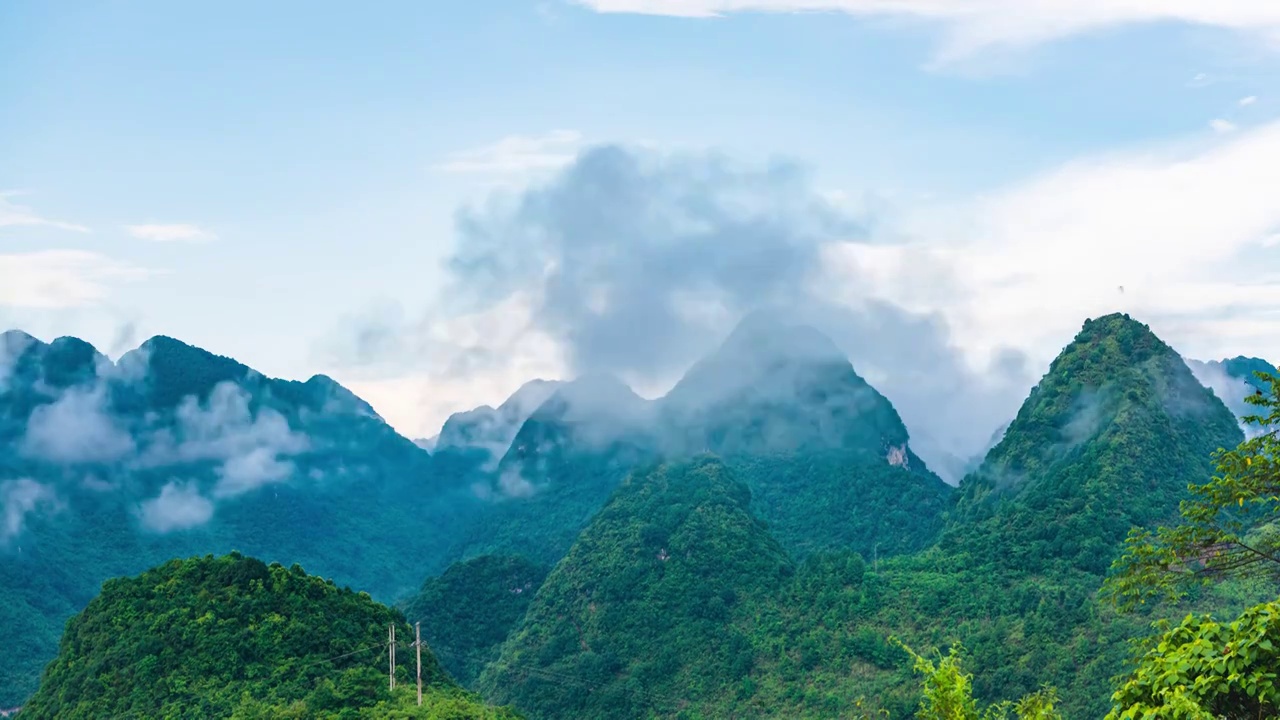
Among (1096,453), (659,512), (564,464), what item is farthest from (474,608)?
(564,464)

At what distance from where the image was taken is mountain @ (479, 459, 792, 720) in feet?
141

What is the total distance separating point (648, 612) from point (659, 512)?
7.60 metres

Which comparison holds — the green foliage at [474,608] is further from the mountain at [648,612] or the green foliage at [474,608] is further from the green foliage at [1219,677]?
the green foliage at [1219,677]

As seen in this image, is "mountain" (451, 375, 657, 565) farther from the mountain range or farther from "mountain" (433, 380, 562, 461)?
"mountain" (433, 380, 562, 461)

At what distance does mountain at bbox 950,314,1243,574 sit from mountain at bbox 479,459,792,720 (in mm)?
9963

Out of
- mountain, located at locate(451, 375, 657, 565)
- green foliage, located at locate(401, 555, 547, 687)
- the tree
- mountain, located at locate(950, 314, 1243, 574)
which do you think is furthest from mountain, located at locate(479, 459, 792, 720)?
the tree

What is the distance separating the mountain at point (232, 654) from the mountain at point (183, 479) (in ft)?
111

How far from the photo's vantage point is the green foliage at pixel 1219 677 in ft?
21.0

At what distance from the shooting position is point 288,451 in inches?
3991

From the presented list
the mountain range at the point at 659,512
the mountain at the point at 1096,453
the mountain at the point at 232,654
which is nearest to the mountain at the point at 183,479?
the mountain range at the point at 659,512

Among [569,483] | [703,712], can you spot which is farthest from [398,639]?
[569,483]

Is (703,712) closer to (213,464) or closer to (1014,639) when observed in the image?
(1014,639)

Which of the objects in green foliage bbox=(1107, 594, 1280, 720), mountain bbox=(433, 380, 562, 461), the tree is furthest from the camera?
mountain bbox=(433, 380, 562, 461)

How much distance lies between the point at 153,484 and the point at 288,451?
17086mm
